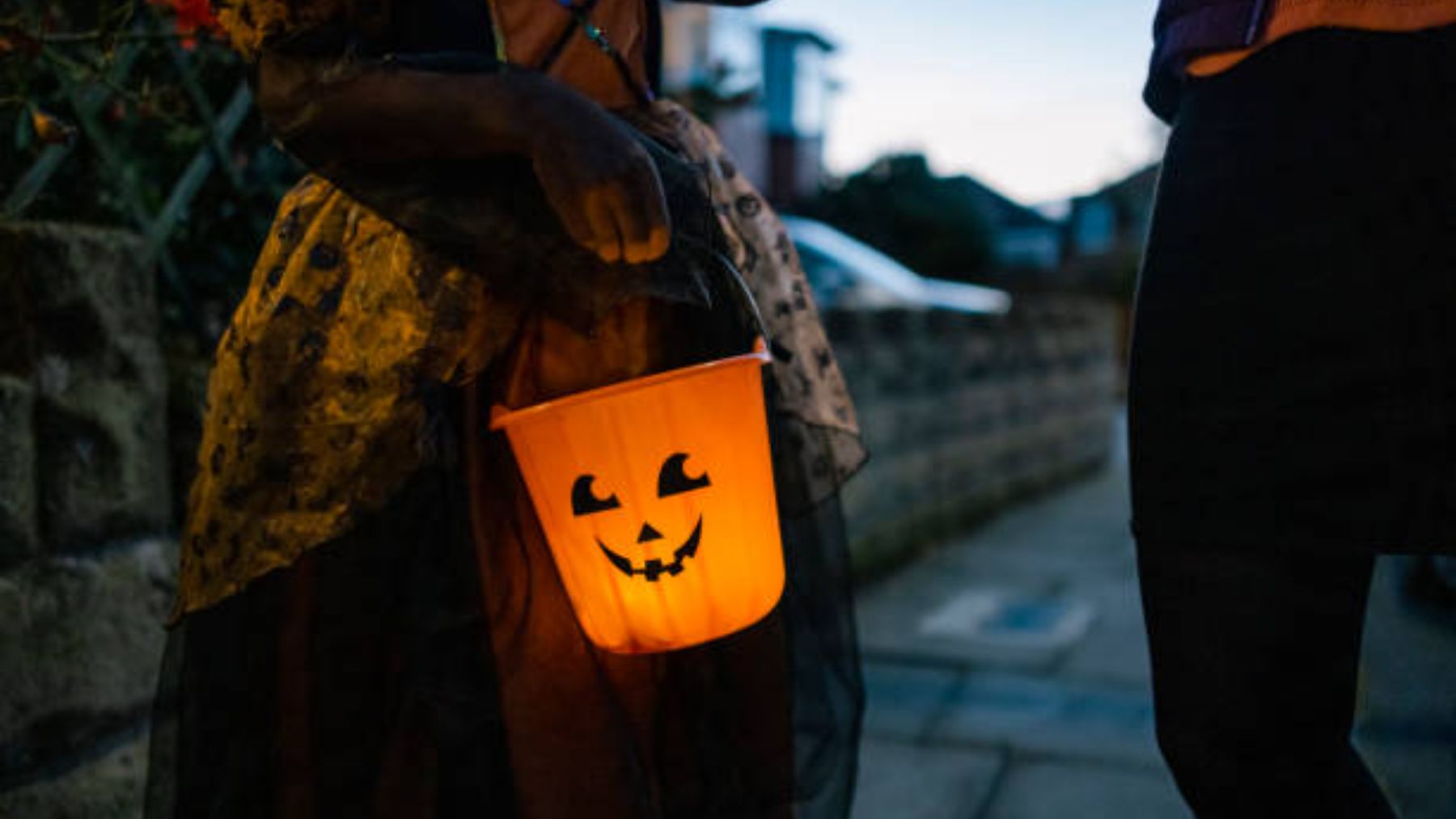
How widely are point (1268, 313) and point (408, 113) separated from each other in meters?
0.82

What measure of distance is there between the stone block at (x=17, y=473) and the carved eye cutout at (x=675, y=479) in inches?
37.2

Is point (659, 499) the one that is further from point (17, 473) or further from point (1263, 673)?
point (17, 473)

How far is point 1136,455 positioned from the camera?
1.13m

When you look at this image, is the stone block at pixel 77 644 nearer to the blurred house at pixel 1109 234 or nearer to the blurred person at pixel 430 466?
the blurred person at pixel 430 466

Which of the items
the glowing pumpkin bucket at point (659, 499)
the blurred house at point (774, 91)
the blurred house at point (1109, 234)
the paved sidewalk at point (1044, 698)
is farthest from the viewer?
the blurred house at point (1109, 234)

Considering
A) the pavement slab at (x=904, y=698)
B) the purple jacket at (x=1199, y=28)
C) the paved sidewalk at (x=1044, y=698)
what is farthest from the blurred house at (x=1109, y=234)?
the purple jacket at (x=1199, y=28)

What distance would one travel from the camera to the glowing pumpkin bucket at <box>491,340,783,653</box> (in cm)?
94

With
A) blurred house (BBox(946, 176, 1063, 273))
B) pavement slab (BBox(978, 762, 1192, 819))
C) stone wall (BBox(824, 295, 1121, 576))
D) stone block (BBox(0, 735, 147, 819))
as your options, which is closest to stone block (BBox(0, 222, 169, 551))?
stone block (BBox(0, 735, 147, 819))

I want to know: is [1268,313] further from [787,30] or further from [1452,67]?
[787,30]

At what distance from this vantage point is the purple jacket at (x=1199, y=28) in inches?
40.3

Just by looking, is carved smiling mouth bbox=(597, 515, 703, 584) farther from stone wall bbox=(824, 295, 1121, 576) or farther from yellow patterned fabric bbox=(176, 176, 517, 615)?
stone wall bbox=(824, 295, 1121, 576)

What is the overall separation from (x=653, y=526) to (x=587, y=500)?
6 cm

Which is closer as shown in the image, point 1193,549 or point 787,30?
point 1193,549

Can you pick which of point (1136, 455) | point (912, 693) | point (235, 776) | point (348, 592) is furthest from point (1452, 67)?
point (912, 693)
